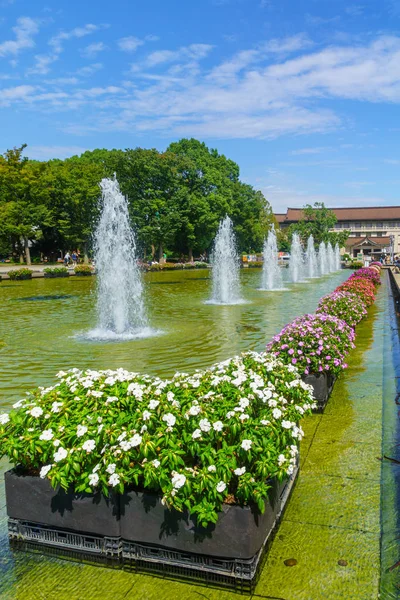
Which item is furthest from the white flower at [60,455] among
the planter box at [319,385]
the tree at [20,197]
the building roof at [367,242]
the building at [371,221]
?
the building at [371,221]

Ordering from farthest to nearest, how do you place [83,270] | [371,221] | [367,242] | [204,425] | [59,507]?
[371,221] < [367,242] < [83,270] < [59,507] < [204,425]

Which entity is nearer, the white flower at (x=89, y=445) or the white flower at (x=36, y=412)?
the white flower at (x=89, y=445)

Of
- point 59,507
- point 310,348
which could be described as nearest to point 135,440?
point 59,507

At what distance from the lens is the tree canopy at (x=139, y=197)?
5069 cm

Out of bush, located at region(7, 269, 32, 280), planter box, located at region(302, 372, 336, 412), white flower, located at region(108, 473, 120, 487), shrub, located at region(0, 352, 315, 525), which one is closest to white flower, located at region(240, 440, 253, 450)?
shrub, located at region(0, 352, 315, 525)

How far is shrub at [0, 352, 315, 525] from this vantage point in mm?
3301

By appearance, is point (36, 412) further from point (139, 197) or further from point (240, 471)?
point (139, 197)

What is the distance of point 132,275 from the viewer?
1736 cm

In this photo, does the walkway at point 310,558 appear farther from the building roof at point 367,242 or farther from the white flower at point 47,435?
the building roof at point 367,242

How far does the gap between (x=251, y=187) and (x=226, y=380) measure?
68.6 m

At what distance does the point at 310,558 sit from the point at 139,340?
10.0 m

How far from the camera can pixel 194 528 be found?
3.33 metres

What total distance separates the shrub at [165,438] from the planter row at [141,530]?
123 millimetres

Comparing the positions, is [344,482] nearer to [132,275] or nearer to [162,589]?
[162,589]
